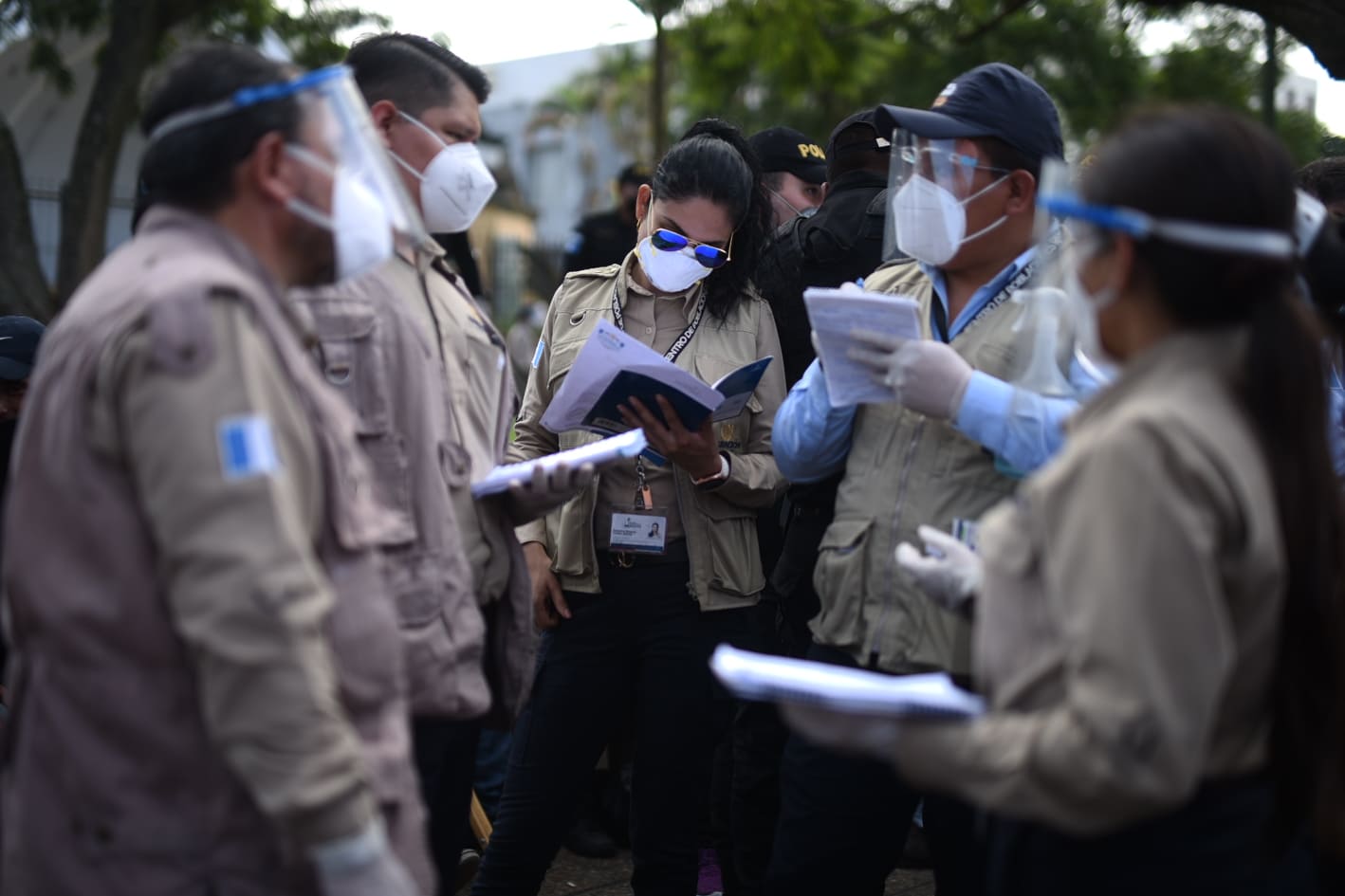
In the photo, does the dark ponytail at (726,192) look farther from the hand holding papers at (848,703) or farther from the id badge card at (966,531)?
the hand holding papers at (848,703)

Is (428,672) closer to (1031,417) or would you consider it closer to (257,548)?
(257,548)

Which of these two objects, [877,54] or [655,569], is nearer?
[655,569]

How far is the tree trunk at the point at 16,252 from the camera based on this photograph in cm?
971

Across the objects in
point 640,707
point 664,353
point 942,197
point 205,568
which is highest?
point 942,197

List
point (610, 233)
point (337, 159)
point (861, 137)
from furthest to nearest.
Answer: point (610, 233) < point (861, 137) < point (337, 159)

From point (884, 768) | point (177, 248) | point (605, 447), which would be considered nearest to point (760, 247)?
point (605, 447)

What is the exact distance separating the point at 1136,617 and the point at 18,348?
337cm

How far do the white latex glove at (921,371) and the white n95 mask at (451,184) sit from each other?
3.01ft

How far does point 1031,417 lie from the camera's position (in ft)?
9.17

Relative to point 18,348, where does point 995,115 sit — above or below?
above

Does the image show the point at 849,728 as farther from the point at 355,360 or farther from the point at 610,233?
the point at 610,233

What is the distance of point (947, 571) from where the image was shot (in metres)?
2.59

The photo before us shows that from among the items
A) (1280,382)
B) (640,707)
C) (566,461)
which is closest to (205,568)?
(566,461)

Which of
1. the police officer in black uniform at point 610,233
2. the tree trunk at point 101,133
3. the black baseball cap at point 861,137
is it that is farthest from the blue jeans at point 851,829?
the tree trunk at point 101,133
